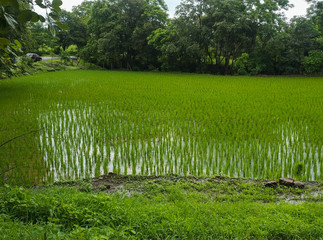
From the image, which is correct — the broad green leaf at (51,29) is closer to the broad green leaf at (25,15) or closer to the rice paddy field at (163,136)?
the broad green leaf at (25,15)

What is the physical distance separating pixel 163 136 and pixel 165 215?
3.82m

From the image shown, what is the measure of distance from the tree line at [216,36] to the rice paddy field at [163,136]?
1040 cm

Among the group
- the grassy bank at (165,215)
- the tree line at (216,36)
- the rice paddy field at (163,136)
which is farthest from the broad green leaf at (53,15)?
the tree line at (216,36)

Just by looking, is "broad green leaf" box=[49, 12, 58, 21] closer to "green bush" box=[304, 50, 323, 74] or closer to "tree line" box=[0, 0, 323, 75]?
"tree line" box=[0, 0, 323, 75]

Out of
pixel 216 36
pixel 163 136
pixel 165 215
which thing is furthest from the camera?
pixel 216 36

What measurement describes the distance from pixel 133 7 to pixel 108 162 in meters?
24.9

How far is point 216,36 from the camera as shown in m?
21.4

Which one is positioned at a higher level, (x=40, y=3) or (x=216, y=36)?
(x=216, y=36)

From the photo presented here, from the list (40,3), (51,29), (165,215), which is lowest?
(165,215)

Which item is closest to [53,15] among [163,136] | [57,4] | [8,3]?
[57,4]

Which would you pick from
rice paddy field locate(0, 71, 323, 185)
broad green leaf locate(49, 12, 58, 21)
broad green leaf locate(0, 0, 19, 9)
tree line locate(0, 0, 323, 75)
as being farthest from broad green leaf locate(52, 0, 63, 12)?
tree line locate(0, 0, 323, 75)

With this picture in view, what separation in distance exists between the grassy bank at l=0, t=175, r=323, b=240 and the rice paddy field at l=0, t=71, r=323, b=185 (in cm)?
70

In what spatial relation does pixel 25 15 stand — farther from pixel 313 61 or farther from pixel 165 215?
pixel 313 61

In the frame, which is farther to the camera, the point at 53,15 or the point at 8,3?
the point at 53,15
